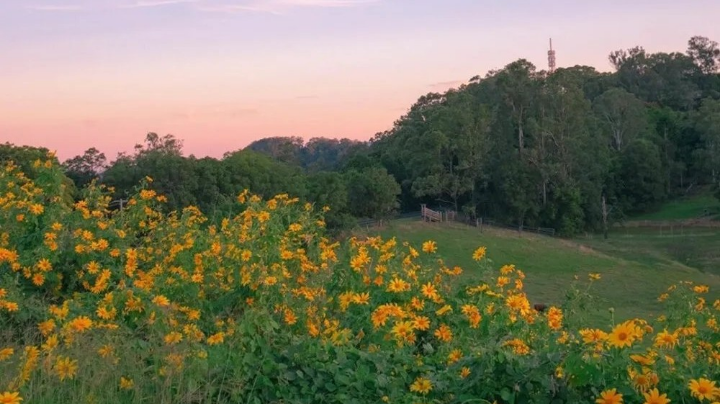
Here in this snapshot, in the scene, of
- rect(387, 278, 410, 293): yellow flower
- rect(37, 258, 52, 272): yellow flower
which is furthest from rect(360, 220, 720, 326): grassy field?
rect(387, 278, 410, 293): yellow flower

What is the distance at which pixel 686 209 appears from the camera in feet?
177

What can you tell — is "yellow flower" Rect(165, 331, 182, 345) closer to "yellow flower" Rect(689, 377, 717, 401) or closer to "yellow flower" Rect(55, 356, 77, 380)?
"yellow flower" Rect(55, 356, 77, 380)

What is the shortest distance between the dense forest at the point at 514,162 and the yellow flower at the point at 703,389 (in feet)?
87.4

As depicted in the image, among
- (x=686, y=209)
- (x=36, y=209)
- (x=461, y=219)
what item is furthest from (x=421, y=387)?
(x=686, y=209)

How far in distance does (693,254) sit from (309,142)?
63150 millimetres

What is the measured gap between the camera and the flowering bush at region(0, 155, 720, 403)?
3.51m

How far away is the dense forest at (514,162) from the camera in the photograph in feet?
107

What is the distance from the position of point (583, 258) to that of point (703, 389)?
33.3m

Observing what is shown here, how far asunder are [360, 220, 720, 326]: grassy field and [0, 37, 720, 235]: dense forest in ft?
11.4

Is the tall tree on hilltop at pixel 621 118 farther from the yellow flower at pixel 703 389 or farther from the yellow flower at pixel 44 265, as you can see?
the yellow flower at pixel 703 389

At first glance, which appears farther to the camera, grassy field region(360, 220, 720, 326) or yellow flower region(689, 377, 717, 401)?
grassy field region(360, 220, 720, 326)

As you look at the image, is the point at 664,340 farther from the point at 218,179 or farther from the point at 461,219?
the point at 461,219

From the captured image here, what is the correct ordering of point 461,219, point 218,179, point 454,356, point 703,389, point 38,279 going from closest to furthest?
point 703,389 → point 454,356 → point 38,279 → point 218,179 → point 461,219

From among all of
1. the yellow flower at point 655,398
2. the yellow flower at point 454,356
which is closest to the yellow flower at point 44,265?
the yellow flower at point 454,356
